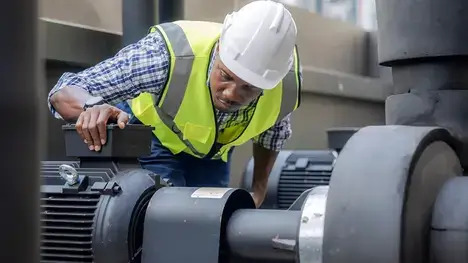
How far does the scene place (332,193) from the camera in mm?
686

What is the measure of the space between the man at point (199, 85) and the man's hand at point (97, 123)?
0.14 meters

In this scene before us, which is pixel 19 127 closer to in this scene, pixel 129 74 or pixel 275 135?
pixel 129 74

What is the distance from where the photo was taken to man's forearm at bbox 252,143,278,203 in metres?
2.10

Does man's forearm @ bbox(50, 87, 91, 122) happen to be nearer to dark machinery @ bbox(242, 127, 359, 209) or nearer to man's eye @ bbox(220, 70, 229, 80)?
man's eye @ bbox(220, 70, 229, 80)

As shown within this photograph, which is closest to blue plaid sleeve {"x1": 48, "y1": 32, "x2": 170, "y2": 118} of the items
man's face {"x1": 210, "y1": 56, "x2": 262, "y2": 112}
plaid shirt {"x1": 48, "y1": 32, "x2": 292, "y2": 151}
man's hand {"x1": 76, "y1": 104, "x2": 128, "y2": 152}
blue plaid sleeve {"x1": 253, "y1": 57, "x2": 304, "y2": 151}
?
plaid shirt {"x1": 48, "y1": 32, "x2": 292, "y2": 151}

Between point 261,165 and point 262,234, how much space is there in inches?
50.4

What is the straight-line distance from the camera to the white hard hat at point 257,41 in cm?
154

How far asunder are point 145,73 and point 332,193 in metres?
0.98

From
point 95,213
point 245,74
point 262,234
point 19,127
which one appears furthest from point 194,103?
point 19,127

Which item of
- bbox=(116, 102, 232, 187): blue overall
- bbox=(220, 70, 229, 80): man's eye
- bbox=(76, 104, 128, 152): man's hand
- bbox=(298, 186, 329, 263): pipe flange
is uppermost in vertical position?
bbox=(220, 70, 229, 80): man's eye

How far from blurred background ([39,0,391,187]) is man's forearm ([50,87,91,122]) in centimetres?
72

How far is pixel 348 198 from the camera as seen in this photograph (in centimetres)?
67

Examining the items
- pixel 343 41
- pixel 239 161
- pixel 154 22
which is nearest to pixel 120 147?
pixel 154 22

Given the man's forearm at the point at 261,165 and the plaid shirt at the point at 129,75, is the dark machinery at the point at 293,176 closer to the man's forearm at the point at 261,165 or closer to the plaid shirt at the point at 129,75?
Result: the man's forearm at the point at 261,165
